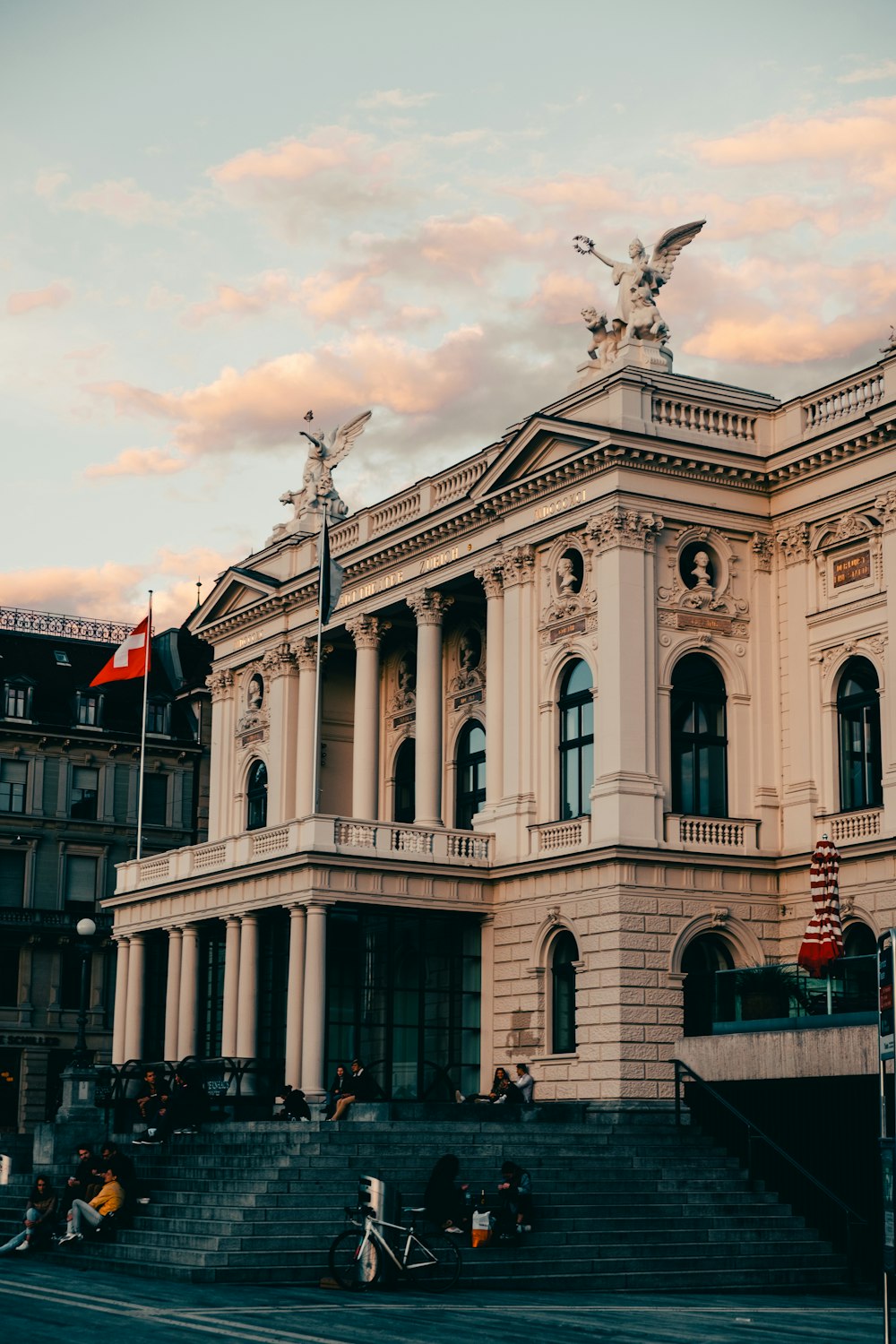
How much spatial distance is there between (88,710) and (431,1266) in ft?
170

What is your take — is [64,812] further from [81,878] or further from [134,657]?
[134,657]

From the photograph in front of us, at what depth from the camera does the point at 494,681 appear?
4906 cm

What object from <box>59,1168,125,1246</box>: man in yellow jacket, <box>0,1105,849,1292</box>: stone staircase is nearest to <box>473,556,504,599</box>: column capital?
<box>0,1105,849,1292</box>: stone staircase

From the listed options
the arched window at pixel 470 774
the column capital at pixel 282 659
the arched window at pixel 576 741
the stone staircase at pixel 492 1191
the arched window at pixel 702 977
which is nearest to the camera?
the stone staircase at pixel 492 1191

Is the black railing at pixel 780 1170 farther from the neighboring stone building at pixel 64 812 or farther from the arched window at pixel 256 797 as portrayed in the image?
the neighboring stone building at pixel 64 812

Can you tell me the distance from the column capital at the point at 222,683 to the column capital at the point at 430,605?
38.2ft

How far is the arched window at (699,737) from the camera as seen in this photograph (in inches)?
1788

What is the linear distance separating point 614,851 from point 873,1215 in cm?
1106

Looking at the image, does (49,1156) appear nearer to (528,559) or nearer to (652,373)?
(528,559)

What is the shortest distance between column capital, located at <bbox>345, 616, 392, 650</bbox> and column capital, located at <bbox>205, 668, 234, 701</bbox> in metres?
8.45

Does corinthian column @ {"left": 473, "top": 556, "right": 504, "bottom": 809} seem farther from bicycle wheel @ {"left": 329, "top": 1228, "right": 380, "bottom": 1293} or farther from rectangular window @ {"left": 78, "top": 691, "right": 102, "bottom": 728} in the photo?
rectangular window @ {"left": 78, "top": 691, "right": 102, "bottom": 728}

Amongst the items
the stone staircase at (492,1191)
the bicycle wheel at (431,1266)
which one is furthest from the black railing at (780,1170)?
the bicycle wheel at (431,1266)

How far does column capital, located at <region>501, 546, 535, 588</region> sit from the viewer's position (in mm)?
47844

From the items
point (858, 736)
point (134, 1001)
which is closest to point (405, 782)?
point (134, 1001)
